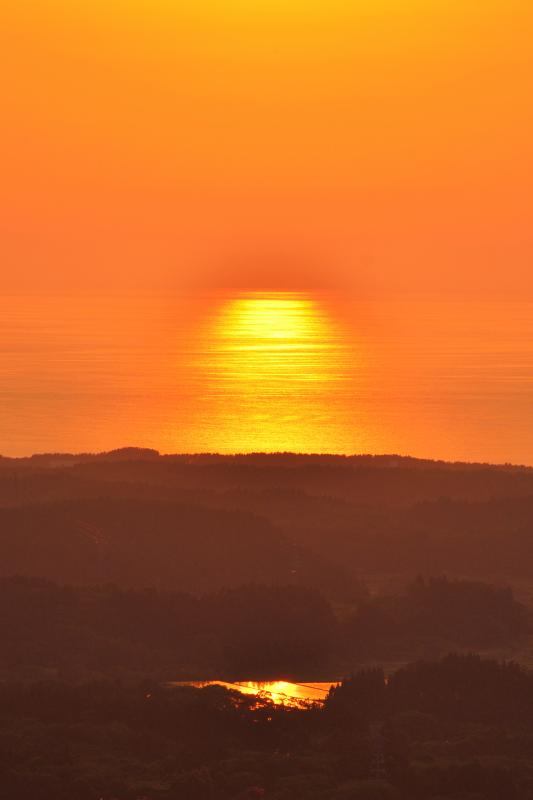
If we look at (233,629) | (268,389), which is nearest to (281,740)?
(233,629)

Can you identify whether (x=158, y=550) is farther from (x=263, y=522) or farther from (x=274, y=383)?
(x=274, y=383)

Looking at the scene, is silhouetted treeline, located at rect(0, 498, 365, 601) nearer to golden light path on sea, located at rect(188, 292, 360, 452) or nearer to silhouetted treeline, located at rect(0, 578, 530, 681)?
silhouetted treeline, located at rect(0, 578, 530, 681)

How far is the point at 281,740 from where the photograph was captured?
805 inches

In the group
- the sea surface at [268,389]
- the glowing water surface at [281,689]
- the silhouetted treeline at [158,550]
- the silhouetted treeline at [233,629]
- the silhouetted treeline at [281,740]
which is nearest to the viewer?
the silhouetted treeline at [281,740]

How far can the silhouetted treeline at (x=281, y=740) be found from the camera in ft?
59.9

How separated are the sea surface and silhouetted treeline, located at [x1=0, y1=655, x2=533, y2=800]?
161 feet

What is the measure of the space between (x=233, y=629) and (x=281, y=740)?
6.78 meters

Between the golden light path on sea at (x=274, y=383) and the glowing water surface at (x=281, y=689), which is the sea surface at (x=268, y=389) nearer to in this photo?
the golden light path on sea at (x=274, y=383)

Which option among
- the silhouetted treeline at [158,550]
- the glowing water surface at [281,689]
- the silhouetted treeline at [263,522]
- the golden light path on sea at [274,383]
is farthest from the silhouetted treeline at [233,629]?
the golden light path on sea at [274,383]

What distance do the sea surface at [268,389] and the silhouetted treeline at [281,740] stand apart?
49.1 meters

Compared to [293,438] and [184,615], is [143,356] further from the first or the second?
[184,615]

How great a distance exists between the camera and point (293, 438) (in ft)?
256

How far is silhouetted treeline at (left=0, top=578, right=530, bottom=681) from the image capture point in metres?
25.7

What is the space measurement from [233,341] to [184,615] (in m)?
126
